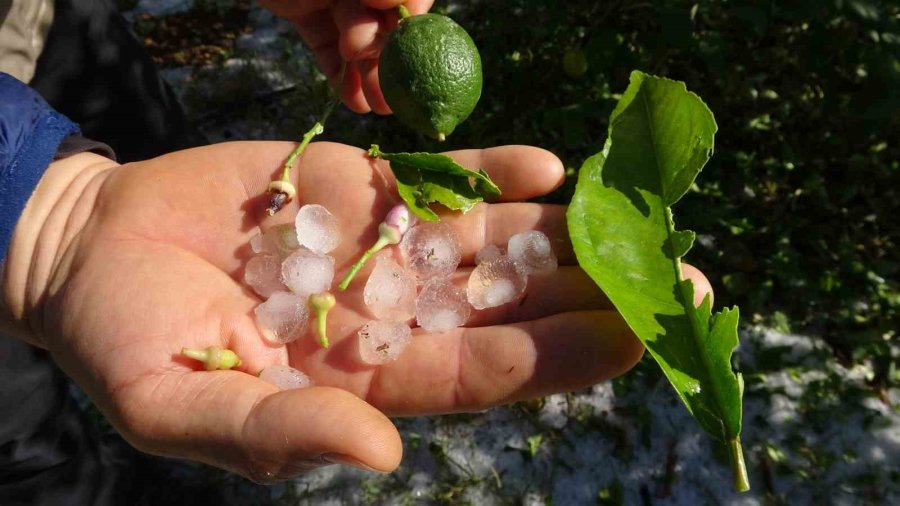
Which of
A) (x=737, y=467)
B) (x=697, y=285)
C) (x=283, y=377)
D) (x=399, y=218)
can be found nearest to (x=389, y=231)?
(x=399, y=218)

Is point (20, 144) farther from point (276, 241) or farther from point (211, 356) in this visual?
point (211, 356)

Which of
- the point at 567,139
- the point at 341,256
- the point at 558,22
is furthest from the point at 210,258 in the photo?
the point at 558,22

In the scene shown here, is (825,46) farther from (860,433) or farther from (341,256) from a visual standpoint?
(341,256)

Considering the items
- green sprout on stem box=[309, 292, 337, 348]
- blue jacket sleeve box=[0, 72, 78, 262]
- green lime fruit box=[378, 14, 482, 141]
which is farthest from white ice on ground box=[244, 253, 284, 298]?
blue jacket sleeve box=[0, 72, 78, 262]

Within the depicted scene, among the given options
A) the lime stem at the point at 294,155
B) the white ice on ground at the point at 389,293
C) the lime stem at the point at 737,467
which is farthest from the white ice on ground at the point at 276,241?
the lime stem at the point at 737,467

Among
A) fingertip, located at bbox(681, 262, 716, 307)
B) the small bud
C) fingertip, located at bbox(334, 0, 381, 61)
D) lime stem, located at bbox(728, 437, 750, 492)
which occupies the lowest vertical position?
lime stem, located at bbox(728, 437, 750, 492)

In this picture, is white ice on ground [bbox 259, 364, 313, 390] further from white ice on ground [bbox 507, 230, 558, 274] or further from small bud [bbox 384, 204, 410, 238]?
white ice on ground [bbox 507, 230, 558, 274]
